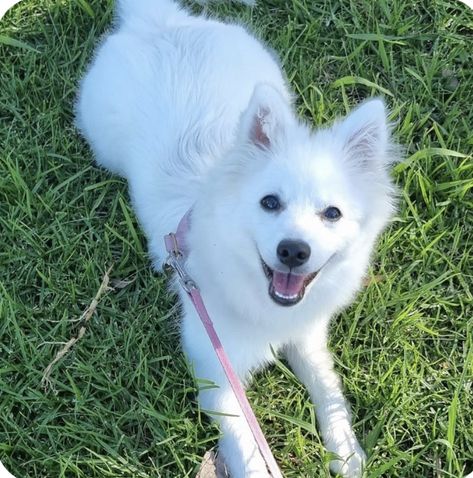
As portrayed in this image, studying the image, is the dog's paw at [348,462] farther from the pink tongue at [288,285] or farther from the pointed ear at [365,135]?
the pointed ear at [365,135]

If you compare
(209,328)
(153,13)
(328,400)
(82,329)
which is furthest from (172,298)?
(153,13)

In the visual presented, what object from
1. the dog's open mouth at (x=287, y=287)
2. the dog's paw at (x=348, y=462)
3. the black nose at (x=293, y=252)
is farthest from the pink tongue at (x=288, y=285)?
the dog's paw at (x=348, y=462)

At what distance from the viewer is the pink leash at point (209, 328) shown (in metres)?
2.72

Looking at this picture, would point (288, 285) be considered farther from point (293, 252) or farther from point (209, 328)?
point (209, 328)

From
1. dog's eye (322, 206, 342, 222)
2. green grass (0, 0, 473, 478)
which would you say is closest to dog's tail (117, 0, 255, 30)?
green grass (0, 0, 473, 478)

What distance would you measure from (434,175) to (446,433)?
1.37 m

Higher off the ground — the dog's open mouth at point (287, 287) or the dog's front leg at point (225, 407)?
the dog's open mouth at point (287, 287)

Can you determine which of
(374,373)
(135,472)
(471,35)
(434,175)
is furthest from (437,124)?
(135,472)

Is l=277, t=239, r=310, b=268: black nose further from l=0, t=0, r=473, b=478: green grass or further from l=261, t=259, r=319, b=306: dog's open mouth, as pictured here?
l=0, t=0, r=473, b=478: green grass

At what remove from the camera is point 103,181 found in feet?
12.6

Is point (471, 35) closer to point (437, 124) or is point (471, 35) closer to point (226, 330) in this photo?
point (437, 124)

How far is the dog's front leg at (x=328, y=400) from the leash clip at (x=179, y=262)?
0.57 metres

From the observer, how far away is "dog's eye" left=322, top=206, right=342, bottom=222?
2670mm

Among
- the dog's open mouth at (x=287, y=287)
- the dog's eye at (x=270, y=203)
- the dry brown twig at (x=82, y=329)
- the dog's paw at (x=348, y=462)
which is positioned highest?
the dog's eye at (x=270, y=203)
